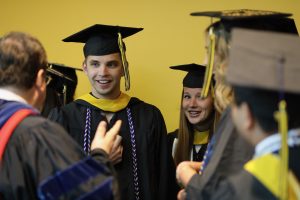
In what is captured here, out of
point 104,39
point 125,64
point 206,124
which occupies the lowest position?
point 206,124

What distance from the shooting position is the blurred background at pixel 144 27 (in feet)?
11.3

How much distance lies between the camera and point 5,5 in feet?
12.0

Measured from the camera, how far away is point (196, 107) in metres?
2.97

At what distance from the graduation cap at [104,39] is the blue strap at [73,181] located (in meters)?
1.20

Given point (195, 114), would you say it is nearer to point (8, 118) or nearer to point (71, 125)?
point (71, 125)

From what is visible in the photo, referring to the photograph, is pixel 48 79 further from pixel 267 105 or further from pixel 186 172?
pixel 267 105

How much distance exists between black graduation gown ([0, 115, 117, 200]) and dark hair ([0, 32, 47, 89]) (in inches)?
6.1

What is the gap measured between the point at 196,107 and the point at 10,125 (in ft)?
5.32

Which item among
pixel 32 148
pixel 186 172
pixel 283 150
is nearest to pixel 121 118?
pixel 186 172

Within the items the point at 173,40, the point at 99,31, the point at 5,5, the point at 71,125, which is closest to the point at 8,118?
the point at 71,125

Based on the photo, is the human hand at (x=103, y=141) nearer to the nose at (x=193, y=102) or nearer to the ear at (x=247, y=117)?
the ear at (x=247, y=117)

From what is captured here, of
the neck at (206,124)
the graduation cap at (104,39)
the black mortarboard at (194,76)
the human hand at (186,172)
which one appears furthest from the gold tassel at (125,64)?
the human hand at (186,172)

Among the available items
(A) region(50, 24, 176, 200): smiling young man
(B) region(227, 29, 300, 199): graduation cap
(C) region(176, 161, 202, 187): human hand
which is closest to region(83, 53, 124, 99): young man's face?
(A) region(50, 24, 176, 200): smiling young man

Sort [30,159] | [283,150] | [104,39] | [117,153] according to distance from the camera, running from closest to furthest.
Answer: [283,150], [30,159], [117,153], [104,39]
